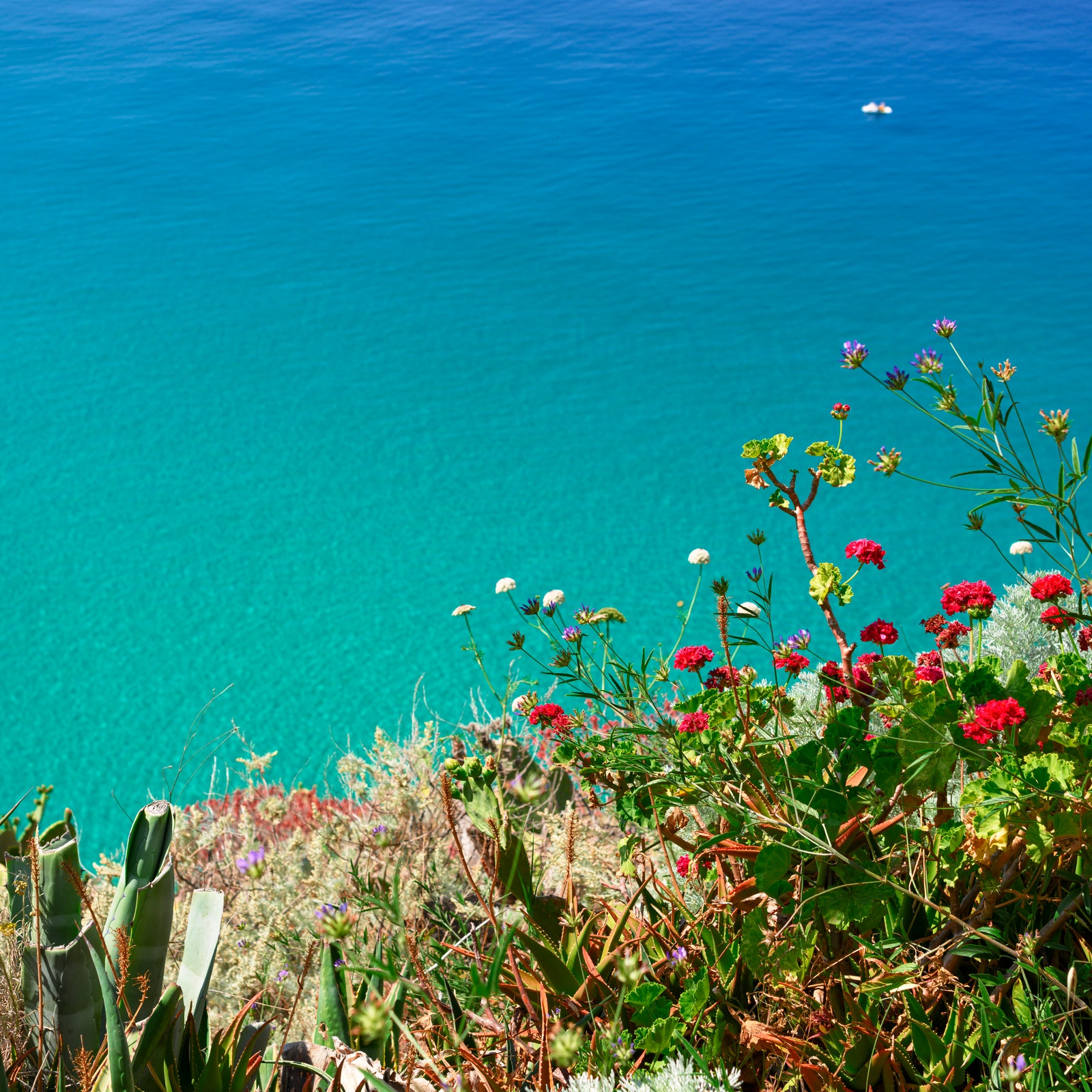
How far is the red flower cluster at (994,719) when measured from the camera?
1204 mm

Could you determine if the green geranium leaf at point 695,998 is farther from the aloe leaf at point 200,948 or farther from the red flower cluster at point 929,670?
the aloe leaf at point 200,948

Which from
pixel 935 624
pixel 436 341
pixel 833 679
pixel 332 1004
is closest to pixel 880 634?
pixel 833 679

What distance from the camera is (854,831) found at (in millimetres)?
1424

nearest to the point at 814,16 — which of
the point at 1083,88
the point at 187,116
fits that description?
the point at 1083,88

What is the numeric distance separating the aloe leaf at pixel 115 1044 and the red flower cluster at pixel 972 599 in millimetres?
1235

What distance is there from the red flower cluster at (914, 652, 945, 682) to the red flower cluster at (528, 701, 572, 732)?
0.56m

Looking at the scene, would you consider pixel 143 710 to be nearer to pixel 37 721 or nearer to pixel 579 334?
pixel 37 721

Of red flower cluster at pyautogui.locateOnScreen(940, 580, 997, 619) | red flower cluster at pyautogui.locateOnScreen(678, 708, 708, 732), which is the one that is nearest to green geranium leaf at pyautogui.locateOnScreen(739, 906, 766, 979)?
red flower cluster at pyautogui.locateOnScreen(678, 708, 708, 732)

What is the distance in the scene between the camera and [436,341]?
27.9 ft

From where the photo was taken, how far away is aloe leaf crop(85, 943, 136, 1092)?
1.19 m

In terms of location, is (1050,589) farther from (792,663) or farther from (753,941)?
(753,941)

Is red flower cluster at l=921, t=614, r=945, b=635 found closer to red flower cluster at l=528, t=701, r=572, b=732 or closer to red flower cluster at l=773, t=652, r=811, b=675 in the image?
red flower cluster at l=773, t=652, r=811, b=675

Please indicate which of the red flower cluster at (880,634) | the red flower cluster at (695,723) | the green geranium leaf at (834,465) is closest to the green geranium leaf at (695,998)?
the red flower cluster at (695,723)

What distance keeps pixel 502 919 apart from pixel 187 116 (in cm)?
1440
